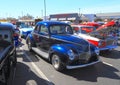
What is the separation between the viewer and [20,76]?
243 inches

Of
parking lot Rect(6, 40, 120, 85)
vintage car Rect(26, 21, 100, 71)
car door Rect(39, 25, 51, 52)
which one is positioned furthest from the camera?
car door Rect(39, 25, 51, 52)

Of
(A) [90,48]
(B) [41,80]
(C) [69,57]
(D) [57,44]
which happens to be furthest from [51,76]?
(A) [90,48]

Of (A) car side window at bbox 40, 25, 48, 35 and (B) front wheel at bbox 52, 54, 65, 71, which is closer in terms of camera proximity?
(B) front wheel at bbox 52, 54, 65, 71

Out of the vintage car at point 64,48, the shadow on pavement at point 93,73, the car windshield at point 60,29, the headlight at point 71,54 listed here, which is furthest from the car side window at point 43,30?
the shadow on pavement at point 93,73

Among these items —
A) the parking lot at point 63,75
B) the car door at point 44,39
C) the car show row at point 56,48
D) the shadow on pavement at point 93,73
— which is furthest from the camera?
the car door at point 44,39

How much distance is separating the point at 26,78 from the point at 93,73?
249 centimetres

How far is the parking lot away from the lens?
568 cm

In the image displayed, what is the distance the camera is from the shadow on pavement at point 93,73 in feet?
20.1

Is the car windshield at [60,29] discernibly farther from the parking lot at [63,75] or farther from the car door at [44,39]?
the parking lot at [63,75]

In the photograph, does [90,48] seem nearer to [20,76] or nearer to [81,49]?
[81,49]

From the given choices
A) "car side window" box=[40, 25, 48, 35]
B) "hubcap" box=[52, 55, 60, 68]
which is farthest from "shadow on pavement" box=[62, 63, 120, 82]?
"car side window" box=[40, 25, 48, 35]

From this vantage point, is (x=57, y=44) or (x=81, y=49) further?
(x=57, y=44)

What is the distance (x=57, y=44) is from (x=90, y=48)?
135cm

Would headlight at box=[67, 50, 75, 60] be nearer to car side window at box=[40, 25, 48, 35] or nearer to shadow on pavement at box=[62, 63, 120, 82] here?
shadow on pavement at box=[62, 63, 120, 82]
